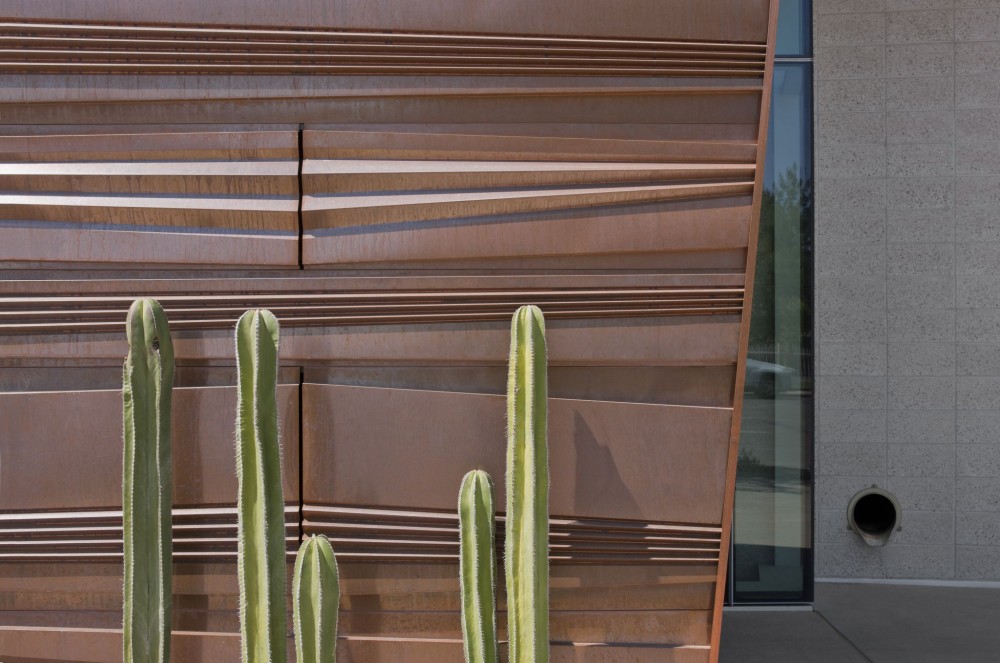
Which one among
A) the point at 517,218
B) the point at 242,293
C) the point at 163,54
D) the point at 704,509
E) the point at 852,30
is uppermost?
the point at 852,30

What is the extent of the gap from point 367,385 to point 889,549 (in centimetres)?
365

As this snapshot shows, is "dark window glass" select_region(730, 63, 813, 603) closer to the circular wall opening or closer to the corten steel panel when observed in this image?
the circular wall opening

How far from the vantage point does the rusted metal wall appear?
8.03 feet

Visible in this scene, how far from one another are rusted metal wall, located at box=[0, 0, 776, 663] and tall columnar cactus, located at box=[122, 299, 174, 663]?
13cm

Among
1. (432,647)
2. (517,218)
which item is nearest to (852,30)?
(517,218)

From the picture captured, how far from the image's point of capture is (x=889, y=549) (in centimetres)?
478

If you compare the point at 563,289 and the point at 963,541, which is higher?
the point at 563,289

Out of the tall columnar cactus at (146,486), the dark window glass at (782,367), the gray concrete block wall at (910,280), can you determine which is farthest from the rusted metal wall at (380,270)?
the gray concrete block wall at (910,280)

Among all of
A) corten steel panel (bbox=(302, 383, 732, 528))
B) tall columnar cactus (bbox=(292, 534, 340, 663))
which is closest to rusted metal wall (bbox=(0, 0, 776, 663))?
corten steel panel (bbox=(302, 383, 732, 528))

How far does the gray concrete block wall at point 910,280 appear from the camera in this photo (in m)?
4.75

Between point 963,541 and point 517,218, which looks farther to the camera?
point 963,541

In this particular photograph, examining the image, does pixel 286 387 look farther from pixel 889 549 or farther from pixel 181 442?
pixel 889 549

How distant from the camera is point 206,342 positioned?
247 centimetres

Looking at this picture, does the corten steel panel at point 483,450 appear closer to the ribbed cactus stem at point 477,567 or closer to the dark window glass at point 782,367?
the ribbed cactus stem at point 477,567
